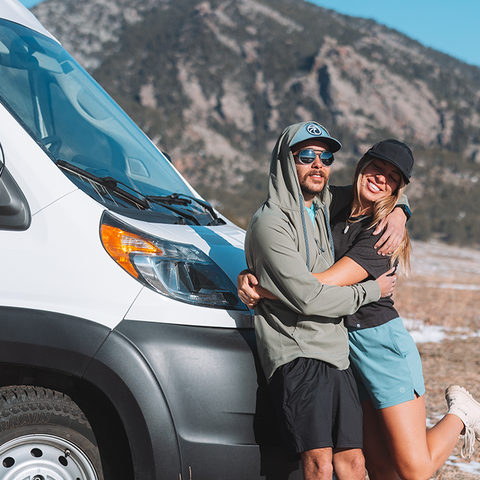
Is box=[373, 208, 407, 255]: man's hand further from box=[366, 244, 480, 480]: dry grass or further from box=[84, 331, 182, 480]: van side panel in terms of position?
box=[84, 331, 182, 480]: van side panel

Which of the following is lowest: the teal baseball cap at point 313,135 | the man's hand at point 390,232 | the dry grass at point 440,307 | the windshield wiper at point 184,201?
the man's hand at point 390,232

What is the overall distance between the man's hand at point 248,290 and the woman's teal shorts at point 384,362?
606mm

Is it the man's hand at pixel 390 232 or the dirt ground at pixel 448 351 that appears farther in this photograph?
the dirt ground at pixel 448 351

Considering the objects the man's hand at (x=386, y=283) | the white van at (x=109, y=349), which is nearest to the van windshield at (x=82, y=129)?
the white van at (x=109, y=349)

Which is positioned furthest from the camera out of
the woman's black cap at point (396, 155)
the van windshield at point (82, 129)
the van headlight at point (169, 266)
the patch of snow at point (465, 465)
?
A: the patch of snow at point (465, 465)

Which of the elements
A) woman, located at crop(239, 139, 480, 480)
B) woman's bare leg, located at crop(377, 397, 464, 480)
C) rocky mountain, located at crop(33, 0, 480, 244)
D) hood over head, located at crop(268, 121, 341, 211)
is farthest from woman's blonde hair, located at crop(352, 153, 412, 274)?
rocky mountain, located at crop(33, 0, 480, 244)

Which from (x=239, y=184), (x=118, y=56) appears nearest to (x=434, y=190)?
(x=239, y=184)

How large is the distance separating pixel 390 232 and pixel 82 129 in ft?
5.57

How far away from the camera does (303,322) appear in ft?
7.73

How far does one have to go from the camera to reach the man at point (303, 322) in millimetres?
2264

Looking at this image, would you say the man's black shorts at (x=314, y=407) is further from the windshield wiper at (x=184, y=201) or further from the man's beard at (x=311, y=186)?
the windshield wiper at (x=184, y=201)

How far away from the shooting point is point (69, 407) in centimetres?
228

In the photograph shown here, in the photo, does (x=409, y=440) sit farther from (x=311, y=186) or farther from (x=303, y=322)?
(x=311, y=186)

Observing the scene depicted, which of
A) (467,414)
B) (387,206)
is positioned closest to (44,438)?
(387,206)
